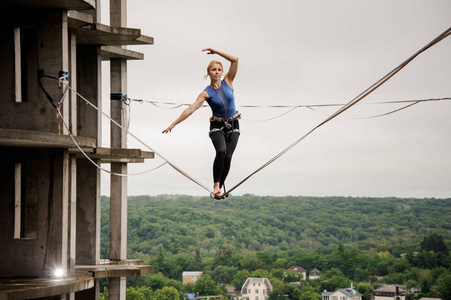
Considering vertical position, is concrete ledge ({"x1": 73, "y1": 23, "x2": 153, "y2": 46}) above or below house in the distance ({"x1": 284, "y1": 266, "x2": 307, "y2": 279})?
above

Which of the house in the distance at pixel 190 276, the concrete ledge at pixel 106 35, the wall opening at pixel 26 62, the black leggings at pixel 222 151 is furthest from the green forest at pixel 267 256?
the black leggings at pixel 222 151

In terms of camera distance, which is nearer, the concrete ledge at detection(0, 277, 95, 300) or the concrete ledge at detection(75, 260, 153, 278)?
the concrete ledge at detection(0, 277, 95, 300)

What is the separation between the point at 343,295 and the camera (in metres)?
163

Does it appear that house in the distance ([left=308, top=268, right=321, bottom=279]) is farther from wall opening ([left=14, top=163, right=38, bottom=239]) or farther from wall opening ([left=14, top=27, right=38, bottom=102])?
wall opening ([left=14, top=27, right=38, bottom=102])

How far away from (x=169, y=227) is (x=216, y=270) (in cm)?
1649

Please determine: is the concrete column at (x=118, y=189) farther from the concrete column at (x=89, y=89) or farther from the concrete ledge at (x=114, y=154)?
the concrete column at (x=89, y=89)

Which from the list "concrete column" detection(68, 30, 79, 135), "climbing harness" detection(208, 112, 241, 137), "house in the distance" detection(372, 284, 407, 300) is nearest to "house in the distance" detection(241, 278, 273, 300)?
"house in the distance" detection(372, 284, 407, 300)

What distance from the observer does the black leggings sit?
52.1ft

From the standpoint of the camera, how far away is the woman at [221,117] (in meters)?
15.8

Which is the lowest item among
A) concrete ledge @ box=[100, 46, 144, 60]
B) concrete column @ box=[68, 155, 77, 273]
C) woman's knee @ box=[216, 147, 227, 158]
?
concrete column @ box=[68, 155, 77, 273]

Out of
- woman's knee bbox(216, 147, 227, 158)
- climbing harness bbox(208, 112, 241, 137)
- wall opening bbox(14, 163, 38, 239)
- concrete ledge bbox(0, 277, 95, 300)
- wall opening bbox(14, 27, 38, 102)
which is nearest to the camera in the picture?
woman's knee bbox(216, 147, 227, 158)

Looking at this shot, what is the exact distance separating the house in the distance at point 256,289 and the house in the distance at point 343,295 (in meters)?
12.7

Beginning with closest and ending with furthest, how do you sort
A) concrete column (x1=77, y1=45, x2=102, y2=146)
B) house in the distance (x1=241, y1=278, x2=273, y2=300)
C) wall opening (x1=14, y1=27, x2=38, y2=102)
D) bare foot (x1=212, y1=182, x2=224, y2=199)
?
bare foot (x1=212, y1=182, x2=224, y2=199), wall opening (x1=14, y1=27, x2=38, y2=102), concrete column (x1=77, y1=45, x2=102, y2=146), house in the distance (x1=241, y1=278, x2=273, y2=300)

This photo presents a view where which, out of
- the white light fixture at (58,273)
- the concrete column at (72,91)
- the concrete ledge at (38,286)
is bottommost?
the concrete ledge at (38,286)
